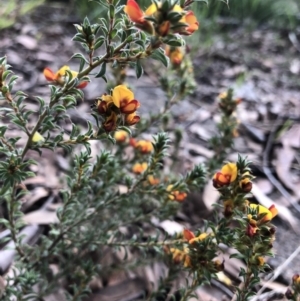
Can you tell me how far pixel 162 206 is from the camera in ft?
3.89

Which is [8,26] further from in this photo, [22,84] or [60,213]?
[60,213]

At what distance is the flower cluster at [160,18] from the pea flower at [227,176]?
0.31 meters

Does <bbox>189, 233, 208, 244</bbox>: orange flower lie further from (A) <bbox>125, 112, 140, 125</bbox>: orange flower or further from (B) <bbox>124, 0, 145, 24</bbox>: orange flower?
(B) <bbox>124, 0, 145, 24</bbox>: orange flower

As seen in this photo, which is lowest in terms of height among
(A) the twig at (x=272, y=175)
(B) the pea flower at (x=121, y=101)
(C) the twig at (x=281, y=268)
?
(A) the twig at (x=272, y=175)

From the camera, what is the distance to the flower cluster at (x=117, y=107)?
0.69 meters

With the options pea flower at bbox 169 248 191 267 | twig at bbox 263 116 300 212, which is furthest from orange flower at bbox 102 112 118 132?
twig at bbox 263 116 300 212

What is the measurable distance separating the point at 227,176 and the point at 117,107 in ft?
0.85

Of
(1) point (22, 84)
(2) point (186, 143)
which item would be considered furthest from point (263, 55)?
(1) point (22, 84)

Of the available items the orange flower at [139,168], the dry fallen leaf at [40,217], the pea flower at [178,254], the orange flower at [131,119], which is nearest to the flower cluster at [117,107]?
the orange flower at [131,119]

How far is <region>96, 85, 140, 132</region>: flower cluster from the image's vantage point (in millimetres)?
695

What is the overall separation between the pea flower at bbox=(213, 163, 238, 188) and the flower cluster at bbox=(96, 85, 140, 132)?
0.67 feet

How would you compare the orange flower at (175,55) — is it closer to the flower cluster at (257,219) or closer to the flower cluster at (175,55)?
the flower cluster at (175,55)

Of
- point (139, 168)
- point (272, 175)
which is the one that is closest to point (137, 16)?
point (139, 168)

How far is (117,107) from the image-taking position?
2.33ft
